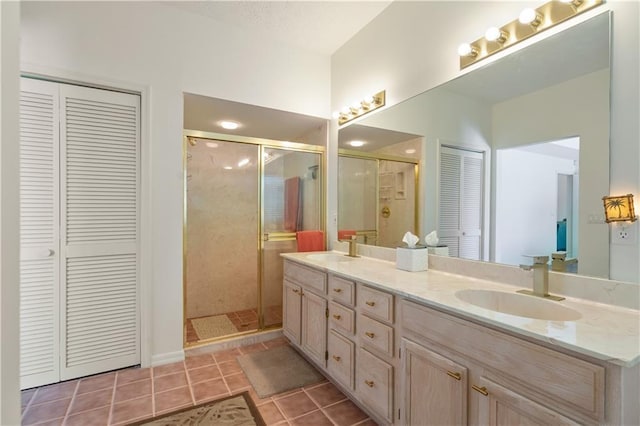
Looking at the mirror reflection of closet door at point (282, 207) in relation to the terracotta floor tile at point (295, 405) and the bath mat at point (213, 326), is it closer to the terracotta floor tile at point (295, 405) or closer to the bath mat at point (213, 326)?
the bath mat at point (213, 326)

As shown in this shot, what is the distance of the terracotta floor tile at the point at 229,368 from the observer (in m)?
2.26

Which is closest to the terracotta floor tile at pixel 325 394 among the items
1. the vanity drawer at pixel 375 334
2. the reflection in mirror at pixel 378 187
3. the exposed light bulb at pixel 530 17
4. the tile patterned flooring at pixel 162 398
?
the tile patterned flooring at pixel 162 398

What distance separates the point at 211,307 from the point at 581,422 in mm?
3416

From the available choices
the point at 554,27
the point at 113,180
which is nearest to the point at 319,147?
the point at 113,180

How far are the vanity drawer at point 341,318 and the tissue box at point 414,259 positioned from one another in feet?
1.58

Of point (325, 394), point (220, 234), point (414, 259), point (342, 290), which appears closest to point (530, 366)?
point (414, 259)

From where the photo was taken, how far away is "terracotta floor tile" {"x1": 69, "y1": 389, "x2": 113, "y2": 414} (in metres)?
1.84

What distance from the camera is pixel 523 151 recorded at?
161 cm

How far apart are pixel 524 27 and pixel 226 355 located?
3028 mm

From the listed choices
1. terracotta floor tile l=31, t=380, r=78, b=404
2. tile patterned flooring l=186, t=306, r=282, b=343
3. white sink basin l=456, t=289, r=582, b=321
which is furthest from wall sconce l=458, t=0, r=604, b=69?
terracotta floor tile l=31, t=380, r=78, b=404

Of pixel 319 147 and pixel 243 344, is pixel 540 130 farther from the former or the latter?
pixel 243 344

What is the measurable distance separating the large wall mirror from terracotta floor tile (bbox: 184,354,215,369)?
Result: 1892mm

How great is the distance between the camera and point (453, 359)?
1.20m

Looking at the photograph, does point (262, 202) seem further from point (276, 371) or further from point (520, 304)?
point (520, 304)
